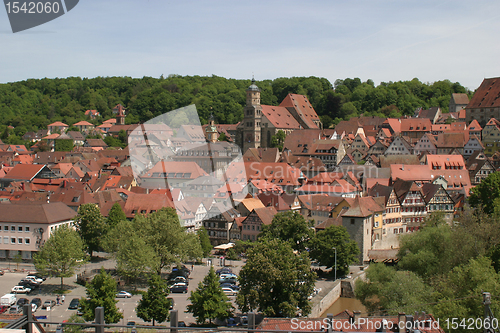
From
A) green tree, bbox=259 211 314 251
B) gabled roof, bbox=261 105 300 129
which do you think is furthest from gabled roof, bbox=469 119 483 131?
green tree, bbox=259 211 314 251

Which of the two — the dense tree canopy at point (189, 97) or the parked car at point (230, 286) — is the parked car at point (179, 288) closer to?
the parked car at point (230, 286)

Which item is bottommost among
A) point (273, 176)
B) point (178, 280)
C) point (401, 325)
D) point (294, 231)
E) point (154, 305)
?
point (178, 280)

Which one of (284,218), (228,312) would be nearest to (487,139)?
(284,218)

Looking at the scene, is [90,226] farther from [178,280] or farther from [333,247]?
[333,247]

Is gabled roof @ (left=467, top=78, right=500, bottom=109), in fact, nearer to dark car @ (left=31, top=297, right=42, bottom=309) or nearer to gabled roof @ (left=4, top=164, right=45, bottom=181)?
gabled roof @ (left=4, top=164, right=45, bottom=181)

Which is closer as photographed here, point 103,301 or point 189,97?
point 103,301

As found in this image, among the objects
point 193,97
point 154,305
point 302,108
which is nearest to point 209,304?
point 154,305

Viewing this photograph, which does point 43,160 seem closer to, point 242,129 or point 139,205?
point 242,129

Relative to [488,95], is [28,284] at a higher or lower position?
lower
